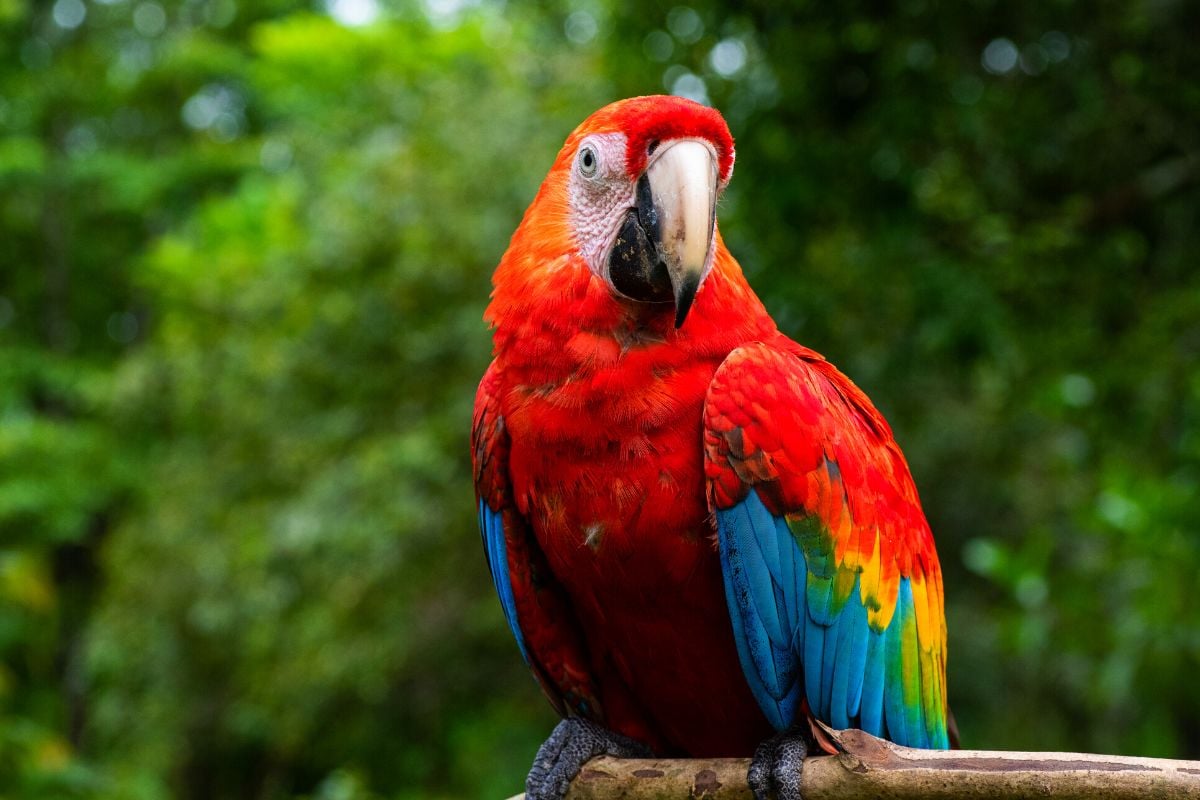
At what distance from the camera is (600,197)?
2.09 meters

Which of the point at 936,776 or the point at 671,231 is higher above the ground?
the point at 671,231

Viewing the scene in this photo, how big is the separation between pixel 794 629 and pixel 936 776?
421 millimetres

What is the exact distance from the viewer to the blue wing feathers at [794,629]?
2.05 meters

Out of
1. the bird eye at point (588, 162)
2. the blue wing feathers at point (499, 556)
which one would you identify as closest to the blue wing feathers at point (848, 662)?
the blue wing feathers at point (499, 556)

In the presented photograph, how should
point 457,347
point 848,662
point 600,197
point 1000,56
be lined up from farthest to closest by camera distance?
point 457,347 < point 1000,56 < point 848,662 < point 600,197

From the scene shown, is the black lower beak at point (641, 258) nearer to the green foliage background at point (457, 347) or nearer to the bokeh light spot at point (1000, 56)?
the green foliage background at point (457, 347)

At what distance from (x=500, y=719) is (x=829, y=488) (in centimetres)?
641

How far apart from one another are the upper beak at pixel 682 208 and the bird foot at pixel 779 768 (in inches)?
31.5

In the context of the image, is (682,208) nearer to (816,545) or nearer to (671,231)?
(671,231)

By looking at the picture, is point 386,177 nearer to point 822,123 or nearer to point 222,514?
point 222,514

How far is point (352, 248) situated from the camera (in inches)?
264

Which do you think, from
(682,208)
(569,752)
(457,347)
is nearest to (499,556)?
(569,752)

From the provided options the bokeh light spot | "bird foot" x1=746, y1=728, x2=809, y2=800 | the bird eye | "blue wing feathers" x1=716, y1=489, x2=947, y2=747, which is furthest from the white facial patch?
the bokeh light spot

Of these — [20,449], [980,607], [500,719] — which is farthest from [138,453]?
[980,607]
